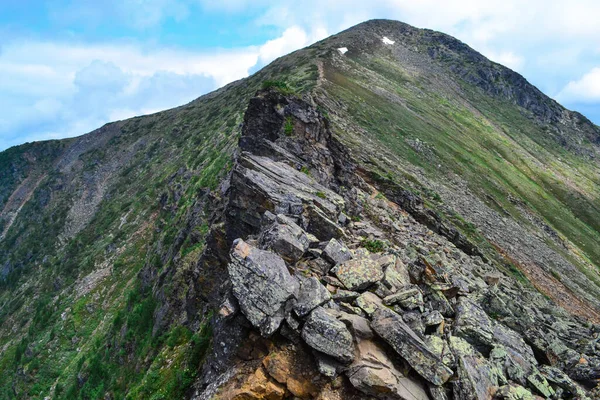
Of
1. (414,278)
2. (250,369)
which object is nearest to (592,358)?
(414,278)

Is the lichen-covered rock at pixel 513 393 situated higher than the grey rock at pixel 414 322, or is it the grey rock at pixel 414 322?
the grey rock at pixel 414 322

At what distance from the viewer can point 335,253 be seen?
14.4 m

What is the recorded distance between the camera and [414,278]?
15266 mm

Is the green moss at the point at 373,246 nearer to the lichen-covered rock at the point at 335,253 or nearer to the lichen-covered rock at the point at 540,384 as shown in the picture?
the lichen-covered rock at the point at 335,253

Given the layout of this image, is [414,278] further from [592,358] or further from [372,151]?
[372,151]

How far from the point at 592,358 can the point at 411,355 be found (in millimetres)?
10537

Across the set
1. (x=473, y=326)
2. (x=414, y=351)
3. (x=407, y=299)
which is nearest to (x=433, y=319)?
(x=407, y=299)

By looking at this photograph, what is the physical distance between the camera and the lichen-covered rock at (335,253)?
14170 millimetres

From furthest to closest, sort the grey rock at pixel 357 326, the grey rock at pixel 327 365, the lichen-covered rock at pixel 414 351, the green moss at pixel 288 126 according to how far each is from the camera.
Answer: the green moss at pixel 288 126 → the grey rock at pixel 357 326 → the lichen-covered rock at pixel 414 351 → the grey rock at pixel 327 365

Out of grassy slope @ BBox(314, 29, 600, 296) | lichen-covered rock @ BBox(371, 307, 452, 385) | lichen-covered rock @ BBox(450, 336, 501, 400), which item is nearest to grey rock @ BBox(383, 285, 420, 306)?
lichen-covered rock @ BBox(371, 307, 452, 385)

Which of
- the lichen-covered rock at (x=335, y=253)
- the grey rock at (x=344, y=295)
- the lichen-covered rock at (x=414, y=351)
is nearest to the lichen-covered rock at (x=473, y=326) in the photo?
the lichen-covered rock at (x=414, y=351)

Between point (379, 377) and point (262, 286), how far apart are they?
4.49m

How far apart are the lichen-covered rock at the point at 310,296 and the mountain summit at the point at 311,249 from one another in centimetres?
6

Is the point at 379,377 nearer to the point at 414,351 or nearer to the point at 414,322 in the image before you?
the point at 414,351
